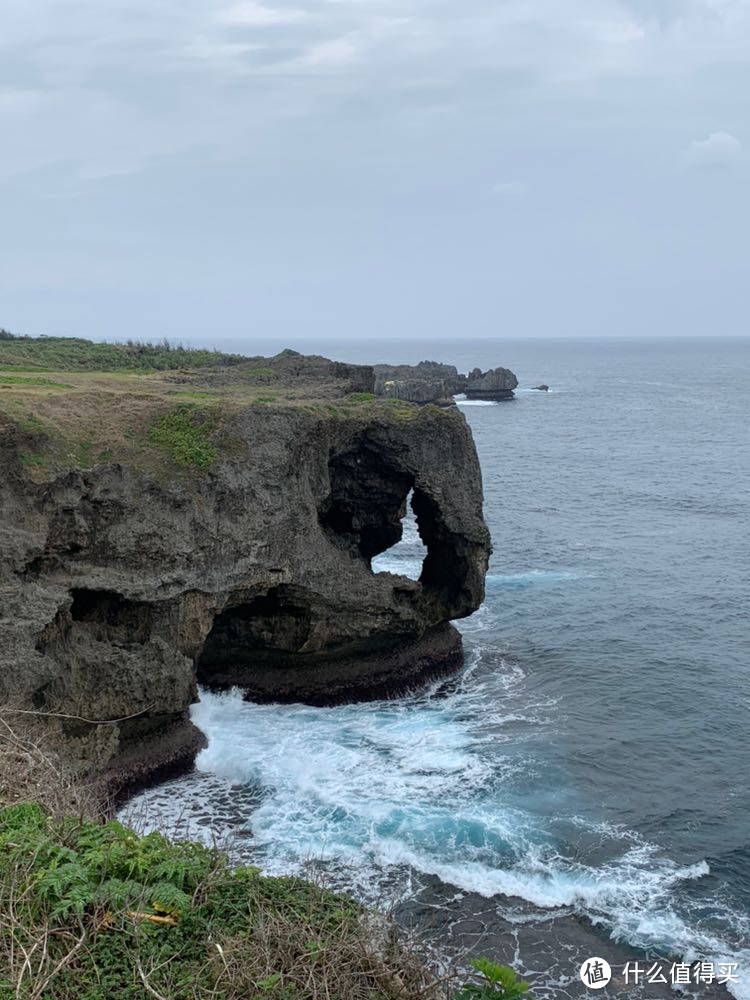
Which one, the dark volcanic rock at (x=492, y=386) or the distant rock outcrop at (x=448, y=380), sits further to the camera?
the dark volcanic rock at (x=492, y=386)

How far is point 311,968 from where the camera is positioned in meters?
11.1

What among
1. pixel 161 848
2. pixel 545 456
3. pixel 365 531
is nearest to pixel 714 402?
pixel 545 456

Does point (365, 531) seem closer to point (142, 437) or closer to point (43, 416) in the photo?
point (142, 437)

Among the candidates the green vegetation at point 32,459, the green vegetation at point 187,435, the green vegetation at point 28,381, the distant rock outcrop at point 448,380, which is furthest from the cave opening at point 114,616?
the distant rock outcrop at point 448,380

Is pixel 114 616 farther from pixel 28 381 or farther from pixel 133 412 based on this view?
pixel 28 381

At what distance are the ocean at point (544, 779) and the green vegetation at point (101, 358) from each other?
15558mm

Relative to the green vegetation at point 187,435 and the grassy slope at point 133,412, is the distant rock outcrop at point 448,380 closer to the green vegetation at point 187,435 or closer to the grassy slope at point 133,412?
the grassy slope at point 133,412

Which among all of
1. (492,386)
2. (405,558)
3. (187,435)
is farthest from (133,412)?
(492,386)

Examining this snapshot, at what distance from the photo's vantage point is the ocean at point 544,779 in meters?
21.1

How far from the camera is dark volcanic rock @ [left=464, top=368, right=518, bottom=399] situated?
143 metres

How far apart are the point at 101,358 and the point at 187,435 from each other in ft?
68.3

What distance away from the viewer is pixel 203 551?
94.5 ft

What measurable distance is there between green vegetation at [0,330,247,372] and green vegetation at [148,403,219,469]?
1366cm

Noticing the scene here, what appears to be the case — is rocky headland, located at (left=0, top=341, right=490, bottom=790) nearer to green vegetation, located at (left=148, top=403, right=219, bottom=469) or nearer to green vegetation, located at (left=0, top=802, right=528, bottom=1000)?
green vegetation, located at (left=148, top=403, right=219, bottom=469)
